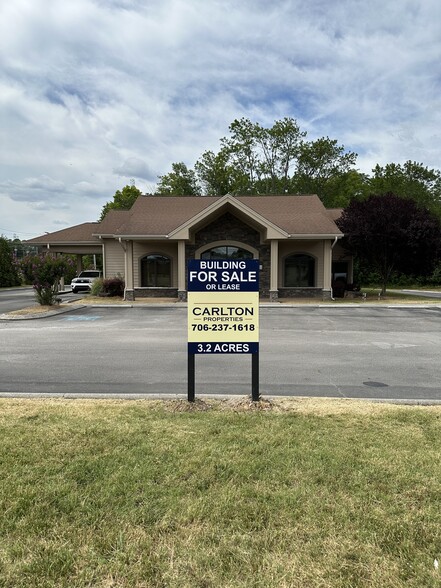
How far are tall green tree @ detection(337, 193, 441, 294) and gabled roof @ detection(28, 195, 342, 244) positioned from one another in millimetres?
1509

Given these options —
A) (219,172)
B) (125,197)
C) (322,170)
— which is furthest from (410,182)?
(125,197)

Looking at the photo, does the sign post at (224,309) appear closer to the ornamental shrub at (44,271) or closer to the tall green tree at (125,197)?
the ornamental shrub at (44,271)

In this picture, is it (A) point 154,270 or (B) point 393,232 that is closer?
(B) point 393,232

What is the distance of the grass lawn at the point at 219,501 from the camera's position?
7.96 feet

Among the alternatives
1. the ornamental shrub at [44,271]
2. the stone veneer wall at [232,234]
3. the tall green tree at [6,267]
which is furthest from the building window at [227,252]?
the tall green tree at [6,267]

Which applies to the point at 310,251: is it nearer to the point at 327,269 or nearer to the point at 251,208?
the point at 327,269

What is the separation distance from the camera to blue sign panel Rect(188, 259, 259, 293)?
5.53 metres

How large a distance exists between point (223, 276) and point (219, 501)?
3049mm

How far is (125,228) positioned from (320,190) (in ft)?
107

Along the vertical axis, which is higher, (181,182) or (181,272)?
(181,182)

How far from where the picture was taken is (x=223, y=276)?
5.55 meters

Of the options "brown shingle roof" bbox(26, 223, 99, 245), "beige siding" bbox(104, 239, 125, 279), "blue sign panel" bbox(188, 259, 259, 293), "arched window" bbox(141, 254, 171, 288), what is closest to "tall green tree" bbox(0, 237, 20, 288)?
"brown shingle roof" bbox(26, 223, 99, 245)

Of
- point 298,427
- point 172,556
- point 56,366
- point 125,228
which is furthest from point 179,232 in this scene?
point 172,556

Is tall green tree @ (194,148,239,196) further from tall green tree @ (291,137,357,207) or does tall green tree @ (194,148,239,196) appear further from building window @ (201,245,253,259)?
building window @ (201,245,253,259)
